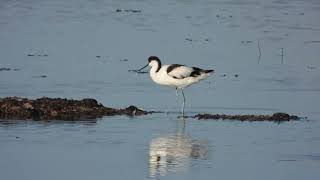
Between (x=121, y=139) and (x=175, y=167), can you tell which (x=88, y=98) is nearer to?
(x=121, y=139)

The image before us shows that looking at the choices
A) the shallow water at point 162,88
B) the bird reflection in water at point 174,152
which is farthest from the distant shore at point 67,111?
the bird reflection in water at point 174,152

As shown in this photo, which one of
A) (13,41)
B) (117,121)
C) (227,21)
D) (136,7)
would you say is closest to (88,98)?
(117,121)

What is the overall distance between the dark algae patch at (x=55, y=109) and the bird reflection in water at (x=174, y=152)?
60.4 inches

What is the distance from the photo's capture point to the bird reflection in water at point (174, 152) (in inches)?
487

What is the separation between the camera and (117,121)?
15.5 metres

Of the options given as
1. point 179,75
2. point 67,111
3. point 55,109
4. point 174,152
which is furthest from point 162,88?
point 174,152

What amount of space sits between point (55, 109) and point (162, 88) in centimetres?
355

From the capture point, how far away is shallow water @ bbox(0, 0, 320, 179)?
1266 centimetres

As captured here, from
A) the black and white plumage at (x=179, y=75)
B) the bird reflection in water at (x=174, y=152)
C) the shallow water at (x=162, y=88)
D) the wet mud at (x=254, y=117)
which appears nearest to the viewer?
the bird reflection in water at (x=174, y=152)

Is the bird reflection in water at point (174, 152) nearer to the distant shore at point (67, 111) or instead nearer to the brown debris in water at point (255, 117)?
the brown debris in water at point (255, 117)

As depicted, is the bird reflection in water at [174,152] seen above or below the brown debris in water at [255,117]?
below

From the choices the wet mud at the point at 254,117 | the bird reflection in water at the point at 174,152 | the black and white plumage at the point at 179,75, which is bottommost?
the bird reflection in water at the point at 174,152

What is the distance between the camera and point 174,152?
1336 centimetres

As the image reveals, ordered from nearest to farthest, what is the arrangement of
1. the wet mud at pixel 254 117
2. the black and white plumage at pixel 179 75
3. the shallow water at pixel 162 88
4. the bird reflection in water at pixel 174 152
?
the bird reflection in water at pixel 174 152 < the shallow water at pixel 162 88 < the wet mud at pixel 254 117 < the black and white plumage at pixel 179 75
